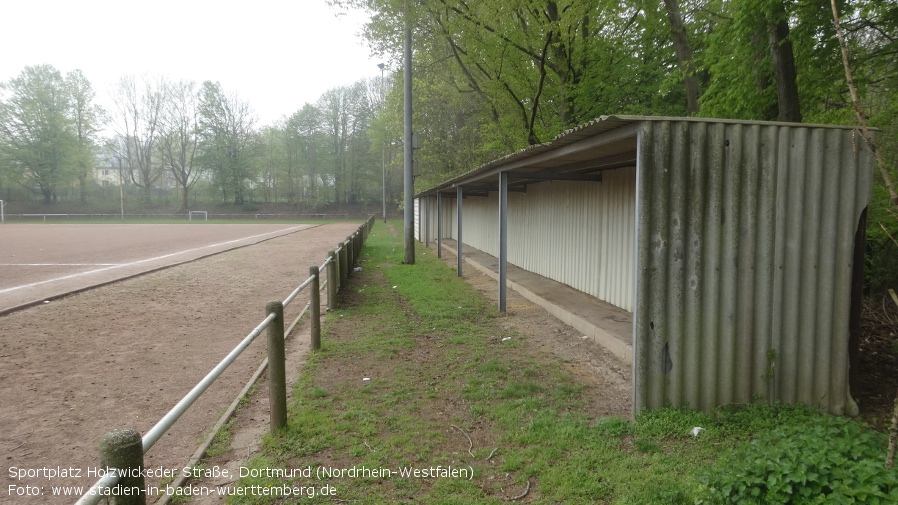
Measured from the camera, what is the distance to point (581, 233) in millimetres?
10039

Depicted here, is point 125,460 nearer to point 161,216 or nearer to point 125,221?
point 125,221

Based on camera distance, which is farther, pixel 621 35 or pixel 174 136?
pixel 174 136

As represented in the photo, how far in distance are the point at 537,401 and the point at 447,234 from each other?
22.4m

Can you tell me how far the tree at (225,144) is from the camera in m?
67.9

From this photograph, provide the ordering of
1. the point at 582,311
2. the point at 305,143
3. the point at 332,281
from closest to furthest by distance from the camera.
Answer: the point at 582,311 → the point at 332,281 → the point at 305,143

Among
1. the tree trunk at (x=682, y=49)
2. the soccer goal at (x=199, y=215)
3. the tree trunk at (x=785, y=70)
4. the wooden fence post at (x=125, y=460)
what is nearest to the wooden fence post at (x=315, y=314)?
the wooden fence post at (x=125, y=460)

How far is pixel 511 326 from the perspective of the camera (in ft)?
26.6

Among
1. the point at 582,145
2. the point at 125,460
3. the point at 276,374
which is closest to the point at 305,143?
the point at 582,145

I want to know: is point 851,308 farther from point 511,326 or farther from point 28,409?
point 28,409

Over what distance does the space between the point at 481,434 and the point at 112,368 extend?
432 centimetres

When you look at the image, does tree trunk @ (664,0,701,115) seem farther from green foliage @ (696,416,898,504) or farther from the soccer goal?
the soccer goal

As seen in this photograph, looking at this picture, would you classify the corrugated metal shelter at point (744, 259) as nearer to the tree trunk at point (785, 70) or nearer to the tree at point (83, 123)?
the tree trunk at point (785, 70)

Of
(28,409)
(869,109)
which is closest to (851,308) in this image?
(869,109)

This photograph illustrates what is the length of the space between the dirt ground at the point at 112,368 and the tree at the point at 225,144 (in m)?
60.9
